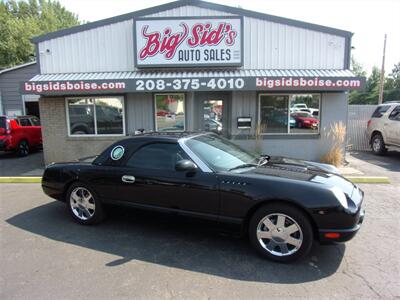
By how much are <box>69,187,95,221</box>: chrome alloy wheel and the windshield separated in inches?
73.4

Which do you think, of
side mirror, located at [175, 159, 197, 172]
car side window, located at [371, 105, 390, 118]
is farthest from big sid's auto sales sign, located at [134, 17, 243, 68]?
side mirror, located at [175, 159, 197, 172]

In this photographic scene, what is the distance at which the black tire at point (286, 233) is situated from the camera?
3211mm

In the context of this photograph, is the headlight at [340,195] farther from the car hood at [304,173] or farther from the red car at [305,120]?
the red car at [305,120]

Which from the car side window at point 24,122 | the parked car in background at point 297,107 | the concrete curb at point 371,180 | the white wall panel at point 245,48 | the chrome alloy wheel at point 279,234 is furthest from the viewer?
the car side window at point 24,122

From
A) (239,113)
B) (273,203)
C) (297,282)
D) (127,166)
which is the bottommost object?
(297,282)

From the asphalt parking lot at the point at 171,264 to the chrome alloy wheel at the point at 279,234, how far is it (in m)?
0.18

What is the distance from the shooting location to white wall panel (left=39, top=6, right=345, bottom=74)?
9.21 meters

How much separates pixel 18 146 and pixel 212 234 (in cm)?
1061

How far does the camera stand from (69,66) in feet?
31.7

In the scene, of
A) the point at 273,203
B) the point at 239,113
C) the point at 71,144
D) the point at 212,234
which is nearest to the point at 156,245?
the point at 212,234

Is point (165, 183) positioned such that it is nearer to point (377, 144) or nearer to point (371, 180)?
point (371, 180)

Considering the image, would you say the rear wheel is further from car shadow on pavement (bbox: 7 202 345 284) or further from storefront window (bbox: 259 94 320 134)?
storefront window (bbox: 259 94 320 134)

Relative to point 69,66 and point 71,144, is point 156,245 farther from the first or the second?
point 69,66

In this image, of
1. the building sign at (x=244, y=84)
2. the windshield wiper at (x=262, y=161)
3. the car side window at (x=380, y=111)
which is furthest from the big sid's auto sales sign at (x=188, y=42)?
the car side window at (x=380, y=111)
